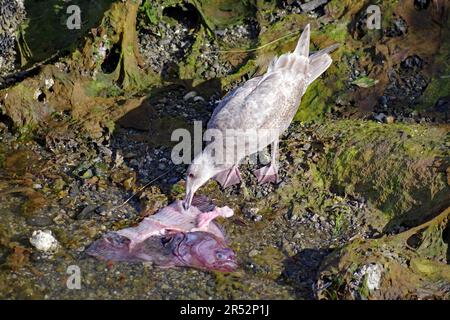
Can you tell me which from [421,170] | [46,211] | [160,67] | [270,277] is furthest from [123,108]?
[421,170]

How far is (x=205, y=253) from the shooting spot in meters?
6.59

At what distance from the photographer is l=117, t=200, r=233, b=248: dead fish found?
6.78 metres

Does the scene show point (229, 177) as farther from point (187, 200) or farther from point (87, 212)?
point (87, 212)

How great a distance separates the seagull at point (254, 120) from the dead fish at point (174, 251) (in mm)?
426

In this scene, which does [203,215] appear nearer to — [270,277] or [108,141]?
[270,277]

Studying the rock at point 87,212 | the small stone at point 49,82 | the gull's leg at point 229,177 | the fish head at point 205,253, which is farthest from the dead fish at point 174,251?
the small stone at point 49,82

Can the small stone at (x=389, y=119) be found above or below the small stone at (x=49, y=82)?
below

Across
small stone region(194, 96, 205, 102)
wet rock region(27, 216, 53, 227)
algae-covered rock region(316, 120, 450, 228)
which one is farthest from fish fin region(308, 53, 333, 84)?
wet rock region(27, 216, 53, 227)

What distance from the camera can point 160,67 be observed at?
9.03 metres

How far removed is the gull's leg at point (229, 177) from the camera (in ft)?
24.6

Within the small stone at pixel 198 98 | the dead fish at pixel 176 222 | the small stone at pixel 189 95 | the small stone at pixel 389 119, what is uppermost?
the small stone at pixel 189 95

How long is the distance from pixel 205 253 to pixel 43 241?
5.10 ft

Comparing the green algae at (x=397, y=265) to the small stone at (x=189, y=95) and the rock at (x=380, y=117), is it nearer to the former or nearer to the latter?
the rock at (x=380, y=117)

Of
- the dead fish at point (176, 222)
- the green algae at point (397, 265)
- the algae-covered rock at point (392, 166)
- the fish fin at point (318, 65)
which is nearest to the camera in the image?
the green algae at point (397, 265)
